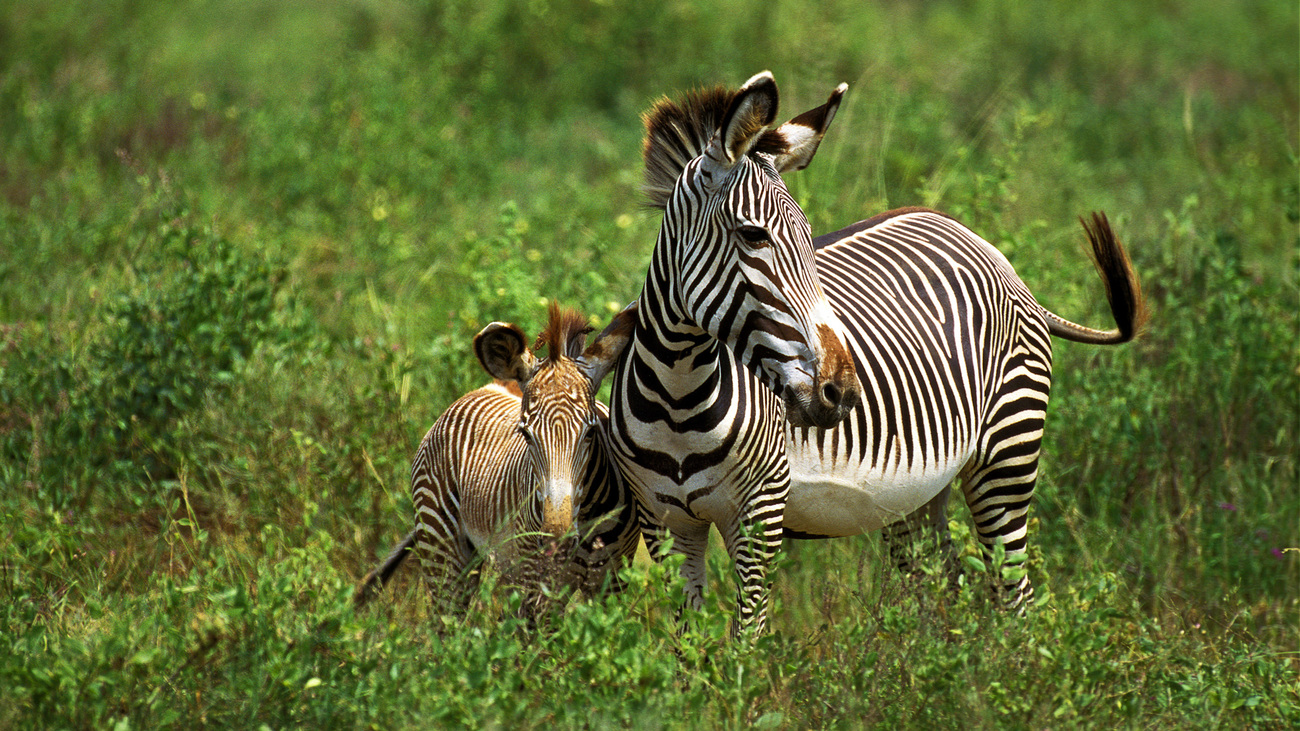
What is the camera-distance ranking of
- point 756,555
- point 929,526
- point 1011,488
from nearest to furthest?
point 756,555
point 1011,488
point 929,526

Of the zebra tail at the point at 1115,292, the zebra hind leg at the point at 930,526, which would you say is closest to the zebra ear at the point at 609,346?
the zebra hind leg at the point at 930,526

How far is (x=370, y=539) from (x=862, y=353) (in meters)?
2.50

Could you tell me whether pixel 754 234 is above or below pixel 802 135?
below

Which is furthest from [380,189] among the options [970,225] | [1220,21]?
[1220,21]

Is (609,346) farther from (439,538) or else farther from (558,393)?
(439,538)

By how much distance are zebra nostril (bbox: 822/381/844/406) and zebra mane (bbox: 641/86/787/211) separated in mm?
804

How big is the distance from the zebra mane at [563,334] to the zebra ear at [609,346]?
0.17 feet

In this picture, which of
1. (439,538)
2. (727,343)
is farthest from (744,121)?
(439,538)

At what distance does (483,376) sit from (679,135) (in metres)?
2.59

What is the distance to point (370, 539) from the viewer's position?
5340 mm

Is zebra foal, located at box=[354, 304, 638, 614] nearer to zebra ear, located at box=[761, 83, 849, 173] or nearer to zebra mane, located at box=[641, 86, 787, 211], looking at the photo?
zebra mane, located at box=[641, 86, 787, 211]

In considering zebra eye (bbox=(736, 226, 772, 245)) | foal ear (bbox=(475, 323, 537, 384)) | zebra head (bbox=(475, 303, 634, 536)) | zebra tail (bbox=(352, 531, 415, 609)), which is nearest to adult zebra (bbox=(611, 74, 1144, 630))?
zebra eye (bbox=(736, 226, 772, 245))

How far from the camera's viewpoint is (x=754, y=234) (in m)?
3.35

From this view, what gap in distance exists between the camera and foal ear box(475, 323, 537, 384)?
3766 mm
